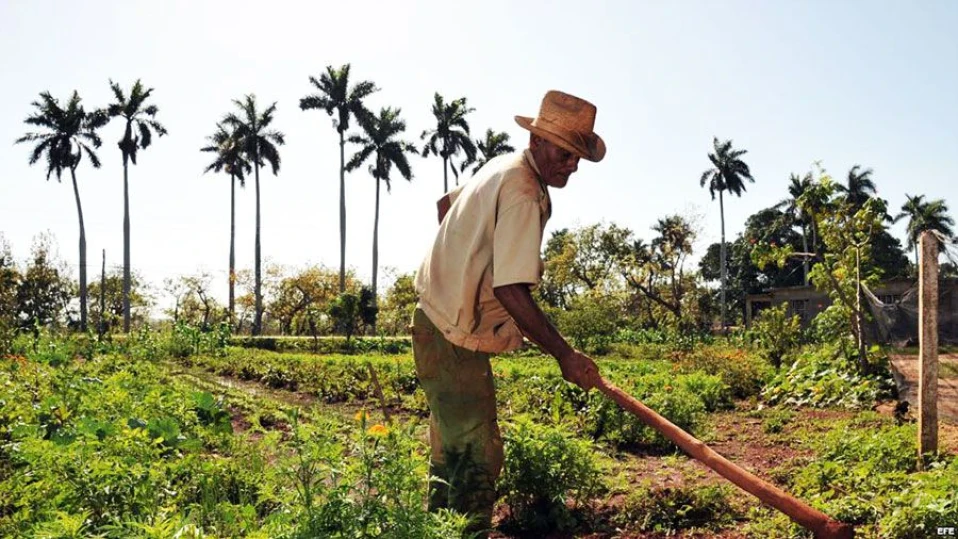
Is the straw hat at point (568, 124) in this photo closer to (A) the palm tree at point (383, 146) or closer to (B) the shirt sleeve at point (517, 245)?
(B) the shirt sleeve at point (517, 245)

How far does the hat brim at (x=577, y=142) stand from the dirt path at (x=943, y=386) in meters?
5.26

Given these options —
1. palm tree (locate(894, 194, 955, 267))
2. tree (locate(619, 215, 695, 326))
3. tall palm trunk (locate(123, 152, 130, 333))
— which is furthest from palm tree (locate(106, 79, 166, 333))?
palm tree (locate(894, 194, 955, 267))

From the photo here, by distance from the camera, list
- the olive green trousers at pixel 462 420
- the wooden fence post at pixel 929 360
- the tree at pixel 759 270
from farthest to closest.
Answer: the tree at pixel 759 270, the wooden fence post at pixel 929 360, the olive green trousers at pixel 462 420

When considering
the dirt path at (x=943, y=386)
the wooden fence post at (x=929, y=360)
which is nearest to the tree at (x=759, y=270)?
the dirt path at (x=943, y=386)

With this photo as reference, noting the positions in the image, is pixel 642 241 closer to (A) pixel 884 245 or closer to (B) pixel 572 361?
(A) pixel 884 245

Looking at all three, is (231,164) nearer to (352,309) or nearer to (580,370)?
(352,309)

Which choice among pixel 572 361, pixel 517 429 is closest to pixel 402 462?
pixel 572 361

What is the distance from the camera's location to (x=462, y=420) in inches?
121

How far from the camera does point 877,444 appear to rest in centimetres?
507

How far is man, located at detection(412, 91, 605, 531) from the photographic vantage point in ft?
9.41

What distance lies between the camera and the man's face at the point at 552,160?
10.0 feet

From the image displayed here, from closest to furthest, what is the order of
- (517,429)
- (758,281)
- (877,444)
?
(517,429), (877,444), (758,281)

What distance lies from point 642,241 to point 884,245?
17673mm

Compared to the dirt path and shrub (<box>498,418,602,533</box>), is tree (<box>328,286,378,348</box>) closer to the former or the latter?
the dirt path
